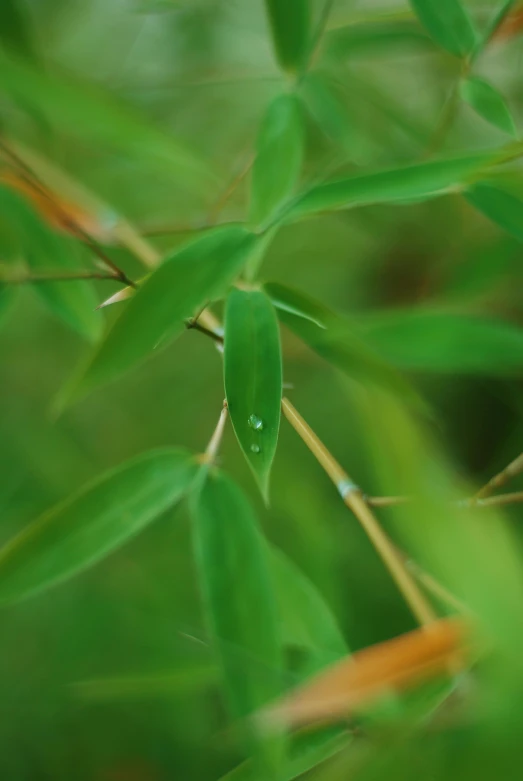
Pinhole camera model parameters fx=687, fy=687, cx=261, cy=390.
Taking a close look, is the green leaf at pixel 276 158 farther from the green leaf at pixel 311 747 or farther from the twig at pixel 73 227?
the green leaf at pixel 311 747

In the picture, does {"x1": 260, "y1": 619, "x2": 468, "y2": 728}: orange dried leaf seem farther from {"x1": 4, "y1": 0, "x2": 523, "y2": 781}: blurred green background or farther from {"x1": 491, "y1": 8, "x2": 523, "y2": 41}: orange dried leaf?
{"x1": 491, "y1": 8, "x2": 523, "y2": 41}: orange dried leaf

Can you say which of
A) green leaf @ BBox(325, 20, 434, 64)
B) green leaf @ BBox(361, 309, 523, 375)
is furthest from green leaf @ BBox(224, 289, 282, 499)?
green leaf @ BBox(325, 20, 434, 64)

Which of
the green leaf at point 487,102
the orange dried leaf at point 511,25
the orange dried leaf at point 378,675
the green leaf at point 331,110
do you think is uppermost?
the green leaf at point 331,110

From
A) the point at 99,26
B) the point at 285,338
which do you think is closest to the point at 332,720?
the point at 285,338

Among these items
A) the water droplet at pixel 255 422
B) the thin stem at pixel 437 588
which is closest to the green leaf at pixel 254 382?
the water droplet at pixel 255 422

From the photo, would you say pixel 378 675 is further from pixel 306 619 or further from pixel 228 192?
pixel 228 192

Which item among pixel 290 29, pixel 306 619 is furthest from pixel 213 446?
pixel 290 29
